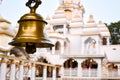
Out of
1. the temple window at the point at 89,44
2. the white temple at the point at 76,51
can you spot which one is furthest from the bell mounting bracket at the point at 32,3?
the temple window at the point at 89,44

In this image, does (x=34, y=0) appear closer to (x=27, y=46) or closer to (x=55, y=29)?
(x=27, y=46)

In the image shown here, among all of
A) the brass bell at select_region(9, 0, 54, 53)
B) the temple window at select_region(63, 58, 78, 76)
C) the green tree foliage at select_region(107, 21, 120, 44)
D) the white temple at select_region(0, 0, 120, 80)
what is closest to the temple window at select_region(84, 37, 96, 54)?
the white temple at select_region(0, 0, 120, 80)

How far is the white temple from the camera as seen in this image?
22656 mm

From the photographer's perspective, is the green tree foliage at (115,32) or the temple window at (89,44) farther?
the green tree foliage at (115,32)

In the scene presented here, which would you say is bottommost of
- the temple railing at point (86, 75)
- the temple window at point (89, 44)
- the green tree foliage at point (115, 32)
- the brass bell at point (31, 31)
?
the temple railing at point (86, 75)

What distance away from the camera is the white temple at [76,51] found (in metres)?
22.7

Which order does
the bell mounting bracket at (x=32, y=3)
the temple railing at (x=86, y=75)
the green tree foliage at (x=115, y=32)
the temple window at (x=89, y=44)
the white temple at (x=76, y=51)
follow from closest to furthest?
the bell mounting bracket at (x=32, y=3), the temple railing at (x=86, y=75), the white temple at (x=76, y=51), the temple window at (x=89, y=44), the green tree foliage at (x=115, y=32)

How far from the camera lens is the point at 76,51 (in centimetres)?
2672

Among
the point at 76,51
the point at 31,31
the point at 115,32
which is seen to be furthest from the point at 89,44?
the point at 31,31

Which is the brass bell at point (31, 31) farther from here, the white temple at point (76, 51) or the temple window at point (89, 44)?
the temple window at point (89, 44)

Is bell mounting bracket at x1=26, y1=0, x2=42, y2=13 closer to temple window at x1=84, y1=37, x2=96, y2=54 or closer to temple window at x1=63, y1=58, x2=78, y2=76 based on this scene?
temple window at x1=63, y1=58, x2=78, y2=76

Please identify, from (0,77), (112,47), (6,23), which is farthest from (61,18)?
(0,77)

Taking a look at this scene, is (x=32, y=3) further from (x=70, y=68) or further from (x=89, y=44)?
(x=89, y=44)

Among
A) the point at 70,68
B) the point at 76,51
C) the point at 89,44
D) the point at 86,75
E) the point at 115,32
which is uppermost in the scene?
the point at 115,32
